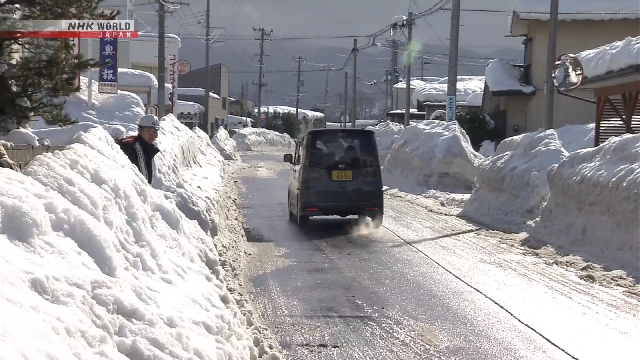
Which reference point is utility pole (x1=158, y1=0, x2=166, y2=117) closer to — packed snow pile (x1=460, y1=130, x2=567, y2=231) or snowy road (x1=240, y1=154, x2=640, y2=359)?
packed snow pile (x1=460, y1=130, x2=567, y2=231)

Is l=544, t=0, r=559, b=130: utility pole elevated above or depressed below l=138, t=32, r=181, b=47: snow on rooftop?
below

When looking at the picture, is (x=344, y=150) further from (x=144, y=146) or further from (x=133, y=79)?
(x=133, y=79)

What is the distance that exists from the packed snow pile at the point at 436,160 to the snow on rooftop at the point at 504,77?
33.3 feet

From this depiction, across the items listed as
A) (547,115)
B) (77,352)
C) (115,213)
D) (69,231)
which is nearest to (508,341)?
(115,213)

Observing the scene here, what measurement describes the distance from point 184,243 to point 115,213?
1663mm

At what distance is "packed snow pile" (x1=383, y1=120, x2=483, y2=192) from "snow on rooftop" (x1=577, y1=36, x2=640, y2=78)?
19.7 ft

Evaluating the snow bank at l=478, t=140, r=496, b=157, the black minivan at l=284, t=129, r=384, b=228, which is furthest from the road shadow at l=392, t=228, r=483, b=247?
the snow bank at l=478, t=140, r=496, b=157

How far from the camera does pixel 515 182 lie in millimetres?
17703

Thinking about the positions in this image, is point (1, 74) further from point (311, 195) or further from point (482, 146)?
point (482, 146)

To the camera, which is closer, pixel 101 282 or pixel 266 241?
pixel 101 282

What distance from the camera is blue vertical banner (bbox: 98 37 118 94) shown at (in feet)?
91.6

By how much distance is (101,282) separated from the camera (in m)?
4.47

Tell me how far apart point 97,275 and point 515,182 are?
1426cm

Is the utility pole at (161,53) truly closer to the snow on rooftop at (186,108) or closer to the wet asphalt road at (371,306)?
the wet asphalt road at (371,306)
